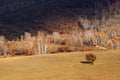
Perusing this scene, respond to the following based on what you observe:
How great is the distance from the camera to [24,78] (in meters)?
69.4

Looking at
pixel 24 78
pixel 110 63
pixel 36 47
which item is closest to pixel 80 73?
pixel 24 78

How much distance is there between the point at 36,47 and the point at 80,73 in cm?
10859

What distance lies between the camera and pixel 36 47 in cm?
18162

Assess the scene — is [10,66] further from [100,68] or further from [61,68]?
[100,68]

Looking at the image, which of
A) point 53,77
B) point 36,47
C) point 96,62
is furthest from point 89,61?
point 36,47

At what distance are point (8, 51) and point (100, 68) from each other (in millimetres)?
106418

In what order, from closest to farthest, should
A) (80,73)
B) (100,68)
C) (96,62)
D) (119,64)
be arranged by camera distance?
(80,73), (100,68), (119,64), (96,62)

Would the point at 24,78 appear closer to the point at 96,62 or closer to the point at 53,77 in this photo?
the point at 53,77

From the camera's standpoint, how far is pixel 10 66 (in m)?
88.5

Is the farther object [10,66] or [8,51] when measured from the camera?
[8,51]

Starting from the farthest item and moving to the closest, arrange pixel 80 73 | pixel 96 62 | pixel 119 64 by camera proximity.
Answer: pixel 96 62
pixel 119 64
pixel 80 73

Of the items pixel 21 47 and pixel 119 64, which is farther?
pixel 21 47

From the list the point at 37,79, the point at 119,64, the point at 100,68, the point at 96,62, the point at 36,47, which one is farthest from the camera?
the point at 36,47

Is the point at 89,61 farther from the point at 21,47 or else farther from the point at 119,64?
the point at 21,47
